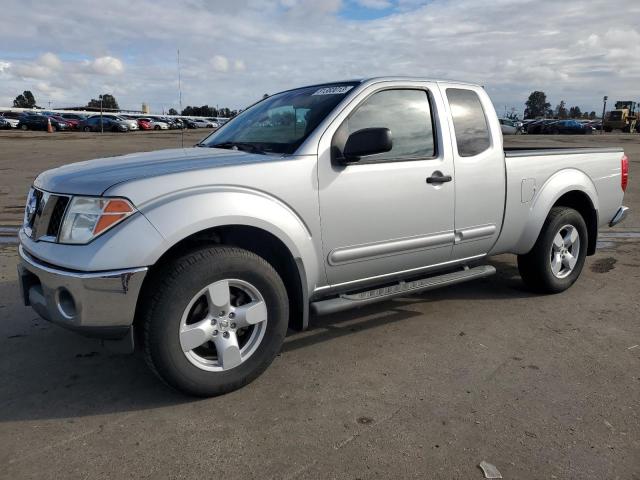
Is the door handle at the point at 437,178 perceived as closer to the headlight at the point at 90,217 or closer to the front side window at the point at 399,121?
the front side window at the point at 399,121

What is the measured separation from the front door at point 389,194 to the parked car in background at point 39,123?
4897cm

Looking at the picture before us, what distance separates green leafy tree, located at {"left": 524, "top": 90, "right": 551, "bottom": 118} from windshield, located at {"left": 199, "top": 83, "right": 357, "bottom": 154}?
128 metres

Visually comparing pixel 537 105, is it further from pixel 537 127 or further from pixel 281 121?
pixel 281 121

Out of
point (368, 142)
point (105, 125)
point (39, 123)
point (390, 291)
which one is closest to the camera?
point (368, 142)

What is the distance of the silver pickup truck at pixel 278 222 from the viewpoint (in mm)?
2781

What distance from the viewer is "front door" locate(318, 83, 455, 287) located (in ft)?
11.3

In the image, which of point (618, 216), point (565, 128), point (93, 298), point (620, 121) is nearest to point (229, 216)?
point (93, 298)

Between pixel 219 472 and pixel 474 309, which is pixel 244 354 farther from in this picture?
pixel 474 309

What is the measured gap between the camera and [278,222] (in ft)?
10.3

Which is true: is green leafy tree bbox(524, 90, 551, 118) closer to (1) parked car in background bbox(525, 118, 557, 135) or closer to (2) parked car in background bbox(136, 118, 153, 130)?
(1) parked car in background bbox(525, 118, 557, 135)

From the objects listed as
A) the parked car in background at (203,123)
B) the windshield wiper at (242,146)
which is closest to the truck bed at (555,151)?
the windshield wiper at (242,146)

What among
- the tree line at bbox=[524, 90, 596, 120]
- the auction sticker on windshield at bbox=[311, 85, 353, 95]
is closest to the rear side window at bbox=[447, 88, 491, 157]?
the auction sticker on windshield at bbox=[311, 85, 353, 95]

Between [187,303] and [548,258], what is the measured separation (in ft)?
10.8

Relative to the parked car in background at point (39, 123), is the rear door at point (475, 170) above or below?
below
